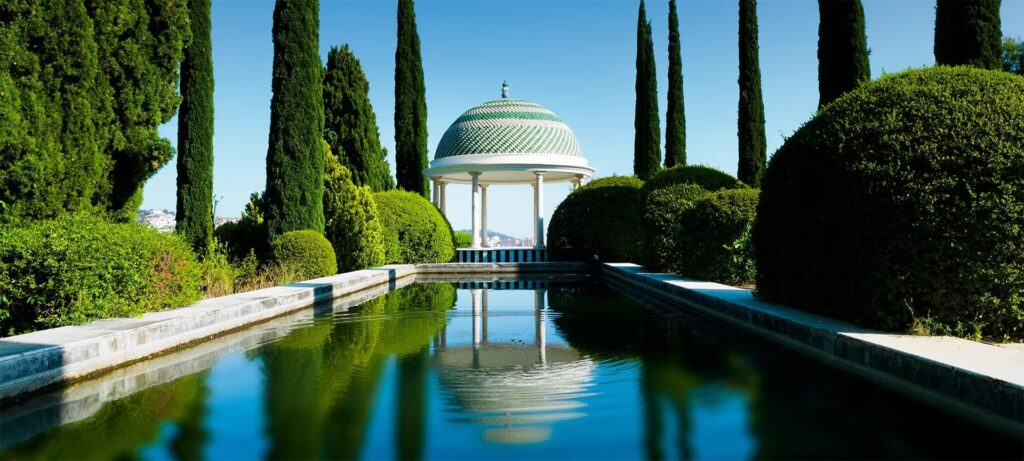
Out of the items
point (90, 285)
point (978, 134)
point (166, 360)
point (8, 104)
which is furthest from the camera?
point (8, 104)

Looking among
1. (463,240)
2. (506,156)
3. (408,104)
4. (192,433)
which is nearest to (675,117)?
(506,156)

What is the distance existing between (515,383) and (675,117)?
20811 millimetres

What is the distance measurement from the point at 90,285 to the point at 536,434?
5830 millimetres

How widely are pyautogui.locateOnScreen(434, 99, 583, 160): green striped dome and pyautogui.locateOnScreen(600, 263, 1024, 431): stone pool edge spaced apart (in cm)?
2160

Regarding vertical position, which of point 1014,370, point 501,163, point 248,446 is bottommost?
point 248,446

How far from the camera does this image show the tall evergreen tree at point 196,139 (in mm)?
15258

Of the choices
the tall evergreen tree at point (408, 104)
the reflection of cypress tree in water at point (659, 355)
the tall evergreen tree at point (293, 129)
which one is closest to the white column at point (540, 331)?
the reflection of cypress tree in water at point (659, 355)

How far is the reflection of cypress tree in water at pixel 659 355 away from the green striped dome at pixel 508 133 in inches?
733

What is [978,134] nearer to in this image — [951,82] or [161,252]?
[951,82]

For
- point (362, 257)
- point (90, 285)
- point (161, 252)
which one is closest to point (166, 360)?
point (90, 285)

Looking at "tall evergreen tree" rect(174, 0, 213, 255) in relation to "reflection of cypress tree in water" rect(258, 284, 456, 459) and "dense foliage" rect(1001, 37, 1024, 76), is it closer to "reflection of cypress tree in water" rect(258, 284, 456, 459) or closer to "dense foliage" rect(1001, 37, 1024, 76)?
"reflection of cypress tree in water" rect(258, 284, 456, 459)

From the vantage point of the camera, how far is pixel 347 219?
758 inches

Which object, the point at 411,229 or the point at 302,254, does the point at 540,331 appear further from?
the point at 411,229

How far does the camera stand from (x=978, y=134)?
21.8 feet
